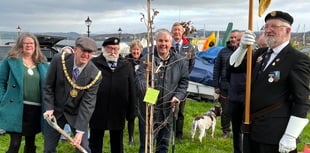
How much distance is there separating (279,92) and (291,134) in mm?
344

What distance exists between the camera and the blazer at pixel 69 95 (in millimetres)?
4066

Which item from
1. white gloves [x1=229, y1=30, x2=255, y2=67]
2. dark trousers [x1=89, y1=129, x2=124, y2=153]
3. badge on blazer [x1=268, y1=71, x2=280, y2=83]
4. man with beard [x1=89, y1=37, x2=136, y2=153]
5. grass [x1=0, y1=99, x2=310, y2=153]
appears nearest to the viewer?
badge on blazer [x1=268, y1=71, x2=280, y2=83]

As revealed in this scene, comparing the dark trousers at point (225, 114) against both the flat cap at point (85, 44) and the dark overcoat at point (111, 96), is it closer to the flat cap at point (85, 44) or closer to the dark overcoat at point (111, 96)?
the dark overcoat at point (111, 96)

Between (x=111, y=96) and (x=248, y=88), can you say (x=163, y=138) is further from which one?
(x=248, y=88)

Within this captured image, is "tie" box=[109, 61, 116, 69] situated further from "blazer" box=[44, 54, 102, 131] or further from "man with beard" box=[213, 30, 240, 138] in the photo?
"man with beard" box=[213, 30, 240, 138]

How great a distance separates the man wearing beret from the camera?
4.05 metres

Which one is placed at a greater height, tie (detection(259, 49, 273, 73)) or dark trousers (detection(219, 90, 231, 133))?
tie (detection(259, 49, 273, 73))

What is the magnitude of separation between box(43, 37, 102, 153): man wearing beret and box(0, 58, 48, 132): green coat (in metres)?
0.58

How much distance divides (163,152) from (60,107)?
1408mm

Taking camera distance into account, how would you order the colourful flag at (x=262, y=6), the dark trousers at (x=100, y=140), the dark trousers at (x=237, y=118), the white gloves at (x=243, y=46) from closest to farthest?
the white gloves at (x=243, y=46) → the colourful flag at (x=262, y=6) → the dark trousers at (x=100, y=140) → the dark trousers at (x=237, y=118)

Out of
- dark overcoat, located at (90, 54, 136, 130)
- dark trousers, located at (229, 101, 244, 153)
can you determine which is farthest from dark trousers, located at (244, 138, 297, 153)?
dark overcoat, located at (90, 54, 136, 130)

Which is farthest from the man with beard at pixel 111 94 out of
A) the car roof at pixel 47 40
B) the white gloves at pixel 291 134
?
the car roof at pixel 47 40

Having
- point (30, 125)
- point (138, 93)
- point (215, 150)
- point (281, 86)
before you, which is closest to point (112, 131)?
point (138, 93)

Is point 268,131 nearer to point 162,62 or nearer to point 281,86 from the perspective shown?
point 281,86
